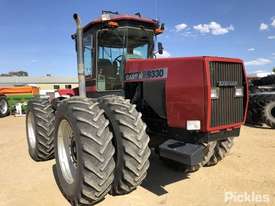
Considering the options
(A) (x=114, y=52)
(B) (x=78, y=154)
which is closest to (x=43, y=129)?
(A) (x=114, y=52)

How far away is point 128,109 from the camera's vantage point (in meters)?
4.26

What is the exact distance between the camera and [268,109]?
37.2 feet

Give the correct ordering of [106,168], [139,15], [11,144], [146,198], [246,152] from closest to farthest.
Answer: [106,168] → [146,198] → [139,15] → [246,152] → [11,144]

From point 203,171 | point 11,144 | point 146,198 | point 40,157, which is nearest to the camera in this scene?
point 146,198

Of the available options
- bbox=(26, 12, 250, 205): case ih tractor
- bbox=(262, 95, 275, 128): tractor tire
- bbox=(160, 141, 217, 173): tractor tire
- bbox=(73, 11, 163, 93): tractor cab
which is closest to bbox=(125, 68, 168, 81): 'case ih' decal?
bbox=(26, 12, 250, 205): case ih tractor

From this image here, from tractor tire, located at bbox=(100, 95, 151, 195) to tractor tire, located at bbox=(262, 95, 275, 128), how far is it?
837 centimetres

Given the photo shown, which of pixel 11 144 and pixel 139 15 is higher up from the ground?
pixel 139 15

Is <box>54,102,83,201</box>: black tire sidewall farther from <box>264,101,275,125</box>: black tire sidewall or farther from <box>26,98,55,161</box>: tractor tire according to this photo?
<box>264,101,275,125</box>: black tire sidewall

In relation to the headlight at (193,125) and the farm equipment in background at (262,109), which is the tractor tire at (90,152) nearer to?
the headlight at (193,125)

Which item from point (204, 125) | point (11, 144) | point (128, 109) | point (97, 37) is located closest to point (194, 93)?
point (204, 125)

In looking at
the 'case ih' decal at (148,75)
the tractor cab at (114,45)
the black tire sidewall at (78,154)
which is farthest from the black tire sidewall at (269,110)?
A: the black tire sidewall at (78,154)

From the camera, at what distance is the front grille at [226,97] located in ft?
13.9

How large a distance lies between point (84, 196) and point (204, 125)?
179 centimetres

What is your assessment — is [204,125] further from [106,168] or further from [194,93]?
[106,168]
